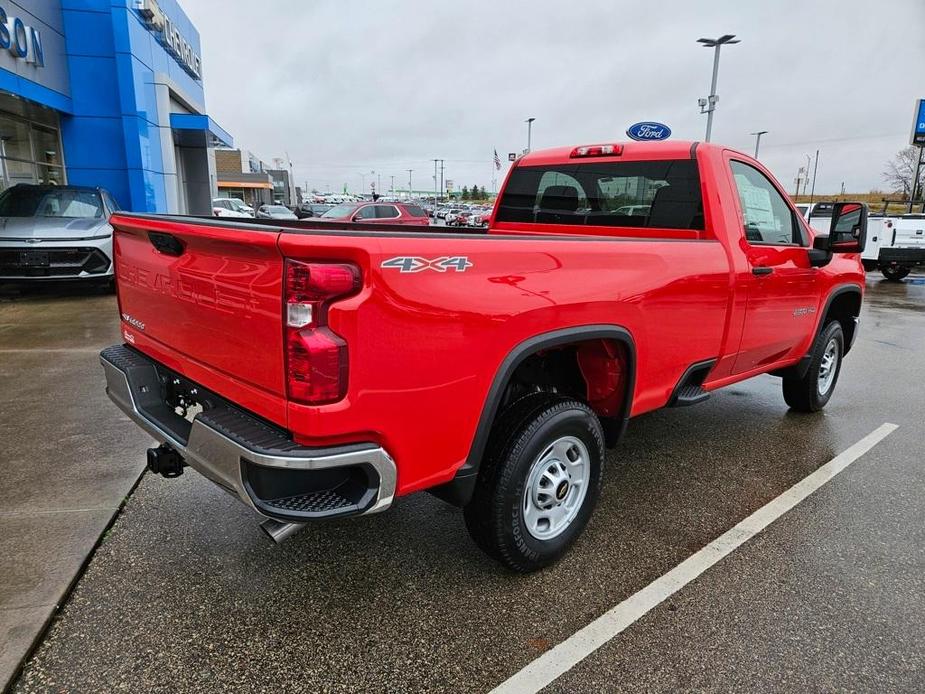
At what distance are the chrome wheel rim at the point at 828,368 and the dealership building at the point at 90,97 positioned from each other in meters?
13.9

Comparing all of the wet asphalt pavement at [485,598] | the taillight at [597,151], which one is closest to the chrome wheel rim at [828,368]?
the wet asphalt pavement at [485,598]

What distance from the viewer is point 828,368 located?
5355 mm

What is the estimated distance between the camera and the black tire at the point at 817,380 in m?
5.00

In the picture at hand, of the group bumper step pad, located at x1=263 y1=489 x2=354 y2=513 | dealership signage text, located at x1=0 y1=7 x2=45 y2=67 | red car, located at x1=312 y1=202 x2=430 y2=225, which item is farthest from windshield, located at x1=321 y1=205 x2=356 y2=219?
bumper step pad, located at x1=263 y1=489 x2=354 y2=513

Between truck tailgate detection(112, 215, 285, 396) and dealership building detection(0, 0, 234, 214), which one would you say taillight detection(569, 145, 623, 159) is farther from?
dealership building detection(0, 0, 234, 214)

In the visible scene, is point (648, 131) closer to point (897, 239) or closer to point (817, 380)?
point (817, 380)

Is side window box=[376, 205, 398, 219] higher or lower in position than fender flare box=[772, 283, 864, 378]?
higher

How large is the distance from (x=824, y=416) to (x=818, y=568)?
2.74 meters

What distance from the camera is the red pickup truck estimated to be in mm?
1993

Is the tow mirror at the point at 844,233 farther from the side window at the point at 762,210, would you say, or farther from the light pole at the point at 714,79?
the light pole at the point at 714,79

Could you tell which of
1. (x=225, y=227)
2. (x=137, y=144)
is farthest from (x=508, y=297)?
(x=137, y=144)

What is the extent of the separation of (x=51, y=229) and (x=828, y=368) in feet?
32.9

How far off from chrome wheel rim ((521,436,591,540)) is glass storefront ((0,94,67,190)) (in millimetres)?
14564

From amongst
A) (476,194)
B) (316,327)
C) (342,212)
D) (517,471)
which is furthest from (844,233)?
(476,194)
